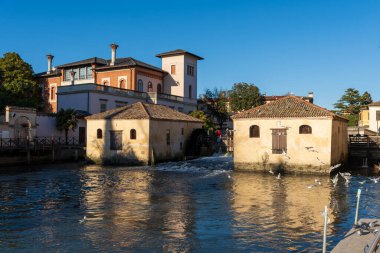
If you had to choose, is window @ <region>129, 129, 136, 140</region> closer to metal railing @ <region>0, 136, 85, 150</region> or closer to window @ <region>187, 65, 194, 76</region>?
metal railing @ <region>0, 136, 85, 150</region>

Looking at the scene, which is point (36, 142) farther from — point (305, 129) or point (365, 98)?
point (365, 98)

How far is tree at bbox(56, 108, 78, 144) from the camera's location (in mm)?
40406

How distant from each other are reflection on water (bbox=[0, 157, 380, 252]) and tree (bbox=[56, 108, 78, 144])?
653 inches

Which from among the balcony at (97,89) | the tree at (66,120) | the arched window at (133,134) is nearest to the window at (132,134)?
the arched window at (133,134)

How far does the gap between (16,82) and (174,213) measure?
4355cm

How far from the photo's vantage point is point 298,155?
89.0 feet

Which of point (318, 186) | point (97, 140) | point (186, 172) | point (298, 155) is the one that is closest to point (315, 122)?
point (298, 155)

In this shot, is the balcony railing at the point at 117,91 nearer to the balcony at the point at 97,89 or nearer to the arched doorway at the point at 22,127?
the balcony at the point at 97,89

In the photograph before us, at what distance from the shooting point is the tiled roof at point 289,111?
26844mm

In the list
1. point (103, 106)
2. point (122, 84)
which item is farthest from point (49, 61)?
point (103, 106)

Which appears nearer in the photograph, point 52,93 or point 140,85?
point 140,85

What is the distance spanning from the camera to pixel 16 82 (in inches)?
1996

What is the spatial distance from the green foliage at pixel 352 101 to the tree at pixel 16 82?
54.0 meters

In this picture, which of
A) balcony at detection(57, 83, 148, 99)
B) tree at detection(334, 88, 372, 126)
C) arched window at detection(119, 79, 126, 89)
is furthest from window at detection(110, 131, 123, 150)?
tree at detection(334, 88, 372, 126)
